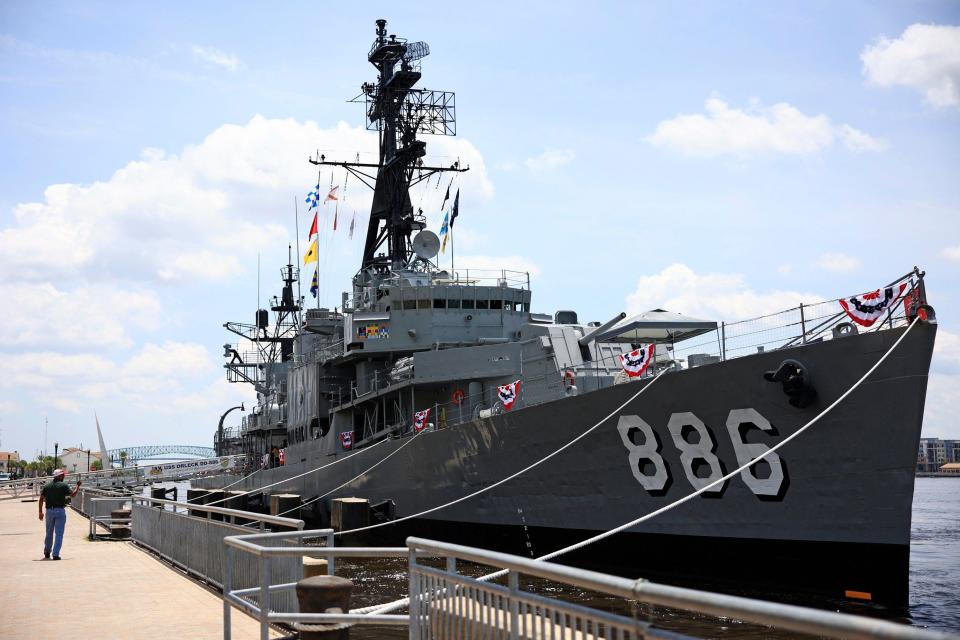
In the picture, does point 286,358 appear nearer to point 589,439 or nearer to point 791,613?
point 589,439

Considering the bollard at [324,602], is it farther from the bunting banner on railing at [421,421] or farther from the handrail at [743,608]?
the bunting banner on railing at [421,421]

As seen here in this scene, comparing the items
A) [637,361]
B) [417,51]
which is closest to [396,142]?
[417,51]

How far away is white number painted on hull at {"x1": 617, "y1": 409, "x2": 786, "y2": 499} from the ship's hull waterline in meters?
0.02

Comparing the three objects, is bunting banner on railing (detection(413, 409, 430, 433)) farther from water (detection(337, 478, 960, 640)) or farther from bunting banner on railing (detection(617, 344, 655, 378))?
bunting banner on railing (detection(617, 344, 655, 378))

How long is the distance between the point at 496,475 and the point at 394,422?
19.3 ft

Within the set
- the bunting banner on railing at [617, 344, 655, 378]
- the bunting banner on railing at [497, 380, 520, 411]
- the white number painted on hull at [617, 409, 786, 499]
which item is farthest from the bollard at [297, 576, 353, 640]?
the bunting banner on railing at [497, 380, 520, 411]

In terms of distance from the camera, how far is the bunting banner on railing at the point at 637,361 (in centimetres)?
1257

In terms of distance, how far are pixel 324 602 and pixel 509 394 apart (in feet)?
30.5

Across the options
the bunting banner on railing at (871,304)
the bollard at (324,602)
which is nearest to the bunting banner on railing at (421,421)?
the bunting banner on railing at (871,304)

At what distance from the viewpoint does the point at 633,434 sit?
12.1m

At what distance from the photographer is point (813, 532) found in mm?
10242

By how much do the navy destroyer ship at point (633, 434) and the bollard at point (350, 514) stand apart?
61 cm

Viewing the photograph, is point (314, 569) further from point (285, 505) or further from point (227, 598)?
point (285, 505)

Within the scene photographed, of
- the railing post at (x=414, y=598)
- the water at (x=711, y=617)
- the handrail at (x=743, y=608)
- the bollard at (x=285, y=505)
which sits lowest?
the water at (x=711, y=617)
